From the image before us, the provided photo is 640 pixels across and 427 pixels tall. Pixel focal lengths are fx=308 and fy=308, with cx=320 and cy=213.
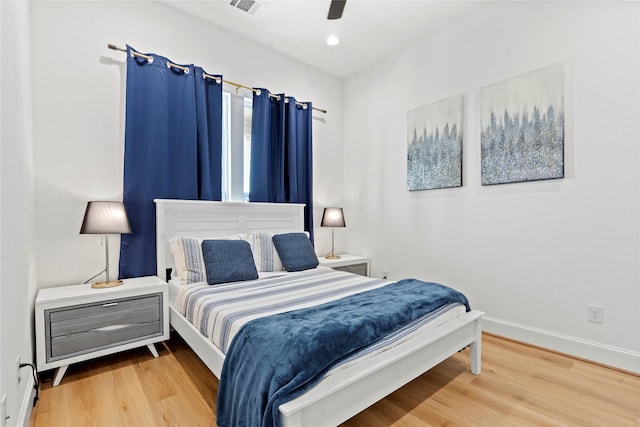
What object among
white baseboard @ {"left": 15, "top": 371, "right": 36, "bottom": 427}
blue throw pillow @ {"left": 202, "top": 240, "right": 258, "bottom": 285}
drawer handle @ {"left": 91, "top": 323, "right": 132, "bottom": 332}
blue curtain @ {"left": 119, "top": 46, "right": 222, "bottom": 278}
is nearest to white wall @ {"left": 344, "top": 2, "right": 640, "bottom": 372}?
blue throw pillow @ {"left": 202, "top": 240, "right": 258, "bottom": 285}

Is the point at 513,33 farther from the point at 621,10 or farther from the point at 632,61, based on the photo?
the point at 632,61

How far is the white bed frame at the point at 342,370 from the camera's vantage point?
1.34 m

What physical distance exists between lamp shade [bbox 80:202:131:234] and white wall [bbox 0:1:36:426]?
1.60ft

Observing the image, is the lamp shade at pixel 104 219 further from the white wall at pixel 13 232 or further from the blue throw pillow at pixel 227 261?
the blue throw pillow at pixel 227 261

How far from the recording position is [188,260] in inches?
103

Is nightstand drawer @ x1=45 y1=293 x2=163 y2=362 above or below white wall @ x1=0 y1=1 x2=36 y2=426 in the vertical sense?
below

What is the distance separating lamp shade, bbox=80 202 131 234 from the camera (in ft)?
7.44

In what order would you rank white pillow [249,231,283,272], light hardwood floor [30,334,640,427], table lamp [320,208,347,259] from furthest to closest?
table lamp [320,208,347,259], white pillow [249,231,283,272], light hardwood floor [30,334,640,427]

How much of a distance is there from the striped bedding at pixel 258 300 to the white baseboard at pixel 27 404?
0.88 metres

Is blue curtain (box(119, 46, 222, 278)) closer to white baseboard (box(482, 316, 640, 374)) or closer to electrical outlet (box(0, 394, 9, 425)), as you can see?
electrical outlet (box(0, 394, 9, 425))

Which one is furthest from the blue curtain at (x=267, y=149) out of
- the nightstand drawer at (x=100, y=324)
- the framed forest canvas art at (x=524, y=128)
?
the framed forest canvas art at (x=524, y=128)

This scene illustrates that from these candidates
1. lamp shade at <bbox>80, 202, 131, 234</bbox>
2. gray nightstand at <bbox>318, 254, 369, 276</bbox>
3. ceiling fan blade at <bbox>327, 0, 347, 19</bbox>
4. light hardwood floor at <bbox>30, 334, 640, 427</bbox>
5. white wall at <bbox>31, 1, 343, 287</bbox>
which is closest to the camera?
light hardwood floor at <bbox>30, 334, 640, 427</bbox>

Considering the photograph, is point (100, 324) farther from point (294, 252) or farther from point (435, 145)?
point (435, 145)

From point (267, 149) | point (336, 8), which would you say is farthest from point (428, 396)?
point (267, 149)
